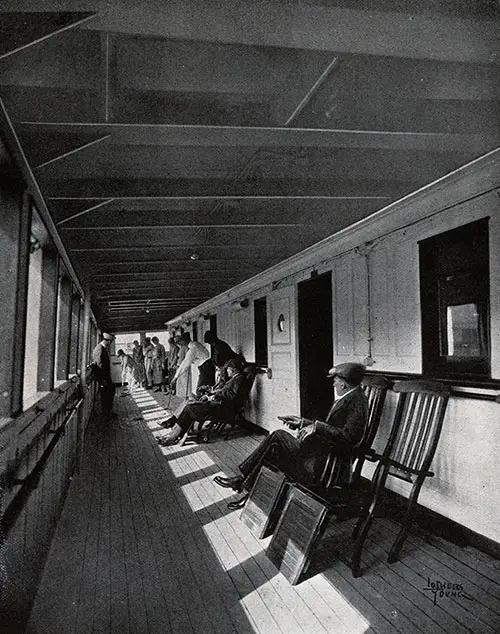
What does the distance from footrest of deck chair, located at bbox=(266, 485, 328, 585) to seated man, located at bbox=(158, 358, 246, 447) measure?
10.9ft

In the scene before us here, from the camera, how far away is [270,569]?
274 centimetres

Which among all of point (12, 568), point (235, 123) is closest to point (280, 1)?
point (235, 123)

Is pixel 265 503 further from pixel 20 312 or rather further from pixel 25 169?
pixel 25 169

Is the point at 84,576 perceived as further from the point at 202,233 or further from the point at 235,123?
the point at 202,233

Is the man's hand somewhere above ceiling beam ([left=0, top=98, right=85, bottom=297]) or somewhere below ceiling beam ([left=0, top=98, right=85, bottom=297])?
below

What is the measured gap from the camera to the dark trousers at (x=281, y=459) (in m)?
3.48

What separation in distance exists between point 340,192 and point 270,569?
2.54 metres

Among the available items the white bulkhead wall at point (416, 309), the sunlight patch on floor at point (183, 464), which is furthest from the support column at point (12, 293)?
the sunlight patch on floor at point (183, 464)

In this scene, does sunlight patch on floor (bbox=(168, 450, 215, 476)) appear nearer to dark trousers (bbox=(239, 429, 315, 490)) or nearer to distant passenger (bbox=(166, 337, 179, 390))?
dark trousers (bbox=(239, 429, 315, 490))

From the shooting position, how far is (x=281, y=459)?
12.0 feet

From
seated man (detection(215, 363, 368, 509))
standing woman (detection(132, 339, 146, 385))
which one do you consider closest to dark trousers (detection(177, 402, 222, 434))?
seated man (detection(215, 363, 368, 509))

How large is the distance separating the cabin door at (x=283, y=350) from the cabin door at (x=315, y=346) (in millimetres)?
107

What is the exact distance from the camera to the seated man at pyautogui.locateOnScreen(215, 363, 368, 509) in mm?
3195
